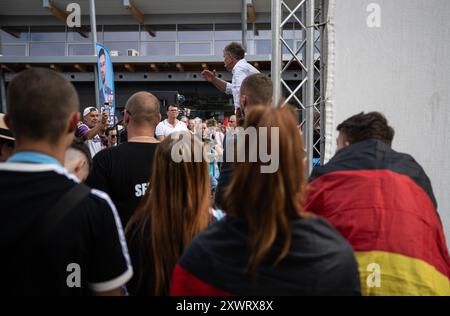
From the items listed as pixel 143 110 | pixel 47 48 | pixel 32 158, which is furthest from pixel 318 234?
pixel 47 48

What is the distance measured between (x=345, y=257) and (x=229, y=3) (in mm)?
15237

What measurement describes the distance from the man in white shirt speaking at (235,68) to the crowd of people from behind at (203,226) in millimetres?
2556

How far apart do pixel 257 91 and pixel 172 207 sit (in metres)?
1.47

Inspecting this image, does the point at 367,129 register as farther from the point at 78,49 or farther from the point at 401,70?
the point at 78,49

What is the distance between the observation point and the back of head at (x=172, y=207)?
164 centimetres

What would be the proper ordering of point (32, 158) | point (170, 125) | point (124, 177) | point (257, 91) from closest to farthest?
1. point (32, 158)
2. point (124, 177)
3. point (257, 91)
4. point (170, 125)

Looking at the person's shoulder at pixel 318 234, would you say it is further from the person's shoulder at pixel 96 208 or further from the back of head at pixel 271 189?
the person's shoulder at pixel 96 208

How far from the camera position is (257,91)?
2893mm

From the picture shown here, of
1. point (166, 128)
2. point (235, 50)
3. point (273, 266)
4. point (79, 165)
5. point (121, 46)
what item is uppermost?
point (121, 46)

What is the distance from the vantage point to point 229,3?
49.9ft

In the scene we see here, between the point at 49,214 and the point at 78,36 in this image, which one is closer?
the point at 49,214

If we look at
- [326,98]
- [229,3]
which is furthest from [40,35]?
[326,98]
